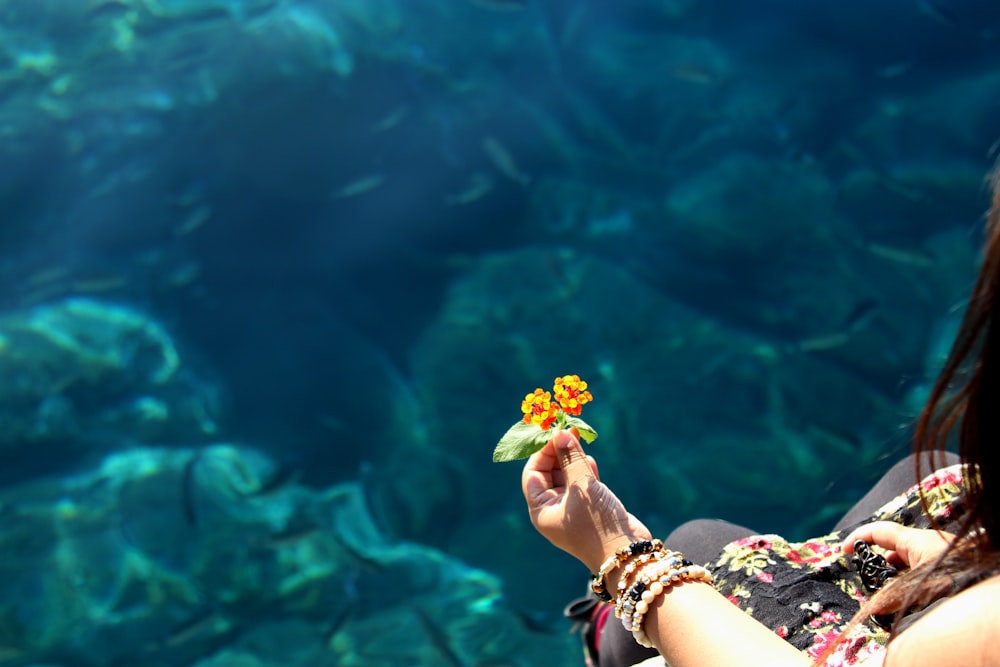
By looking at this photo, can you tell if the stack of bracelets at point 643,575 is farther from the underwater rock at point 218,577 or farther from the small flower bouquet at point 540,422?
the underwater rock at point 218,577

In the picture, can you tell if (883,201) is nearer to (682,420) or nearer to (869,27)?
(869,27)

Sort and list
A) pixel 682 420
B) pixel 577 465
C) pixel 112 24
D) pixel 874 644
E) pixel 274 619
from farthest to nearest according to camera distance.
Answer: pixel 112 24 < pixel 682 420 < pixel 274 619 < pixel 577 465 < pixel 874 644

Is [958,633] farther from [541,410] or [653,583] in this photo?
[541,410]

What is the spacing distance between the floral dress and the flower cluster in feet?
1.14

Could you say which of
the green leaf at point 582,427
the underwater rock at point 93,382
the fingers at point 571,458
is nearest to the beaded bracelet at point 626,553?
the fingers at point 571,458

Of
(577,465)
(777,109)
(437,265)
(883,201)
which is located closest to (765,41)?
(777,109)

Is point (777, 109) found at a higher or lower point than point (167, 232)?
lower

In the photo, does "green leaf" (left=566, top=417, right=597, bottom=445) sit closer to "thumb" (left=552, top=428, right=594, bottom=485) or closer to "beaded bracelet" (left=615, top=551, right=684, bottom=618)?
"thumb" (left=552, top=428, right=594, bottom=485)

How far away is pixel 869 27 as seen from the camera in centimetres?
335

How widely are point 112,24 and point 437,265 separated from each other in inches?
60.8

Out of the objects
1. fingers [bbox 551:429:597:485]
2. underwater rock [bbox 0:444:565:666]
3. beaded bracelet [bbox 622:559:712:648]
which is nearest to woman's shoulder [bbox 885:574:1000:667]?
beaded bracelet [bbox 622:559:712:648]

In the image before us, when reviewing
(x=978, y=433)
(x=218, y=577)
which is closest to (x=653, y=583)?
(x=978, y=433)

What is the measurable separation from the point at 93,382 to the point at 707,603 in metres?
2.36

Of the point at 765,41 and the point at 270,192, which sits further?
the point at 765,41
